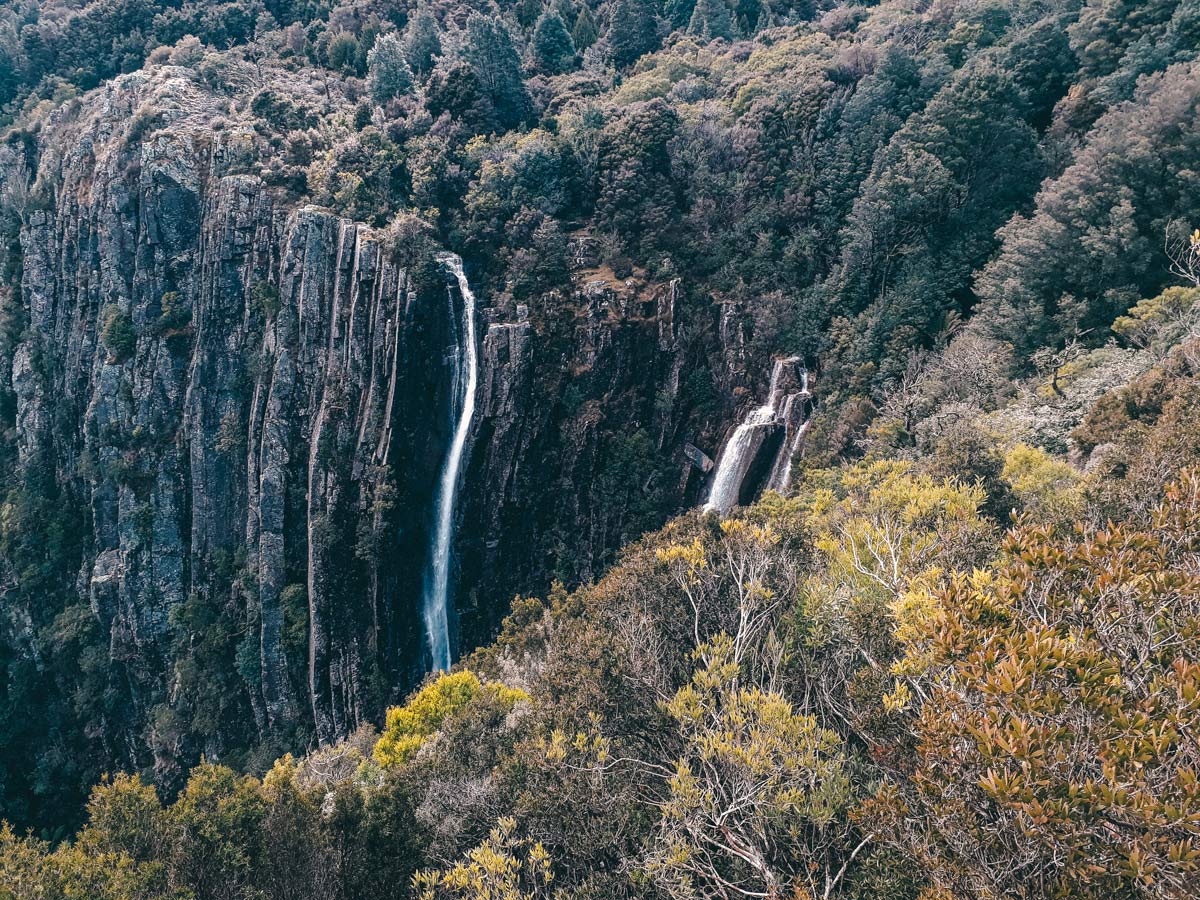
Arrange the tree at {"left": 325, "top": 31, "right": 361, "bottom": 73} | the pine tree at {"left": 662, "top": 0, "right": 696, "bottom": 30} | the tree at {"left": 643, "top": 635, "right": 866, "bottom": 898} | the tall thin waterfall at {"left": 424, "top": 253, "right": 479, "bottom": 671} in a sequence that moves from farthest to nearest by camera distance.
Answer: the pine tree at {"left": 662, "top": 0, "right": 696, "bottom": 30}, the tree at {"left": 325, "top": 31, "right": 361, "bottom": 73}, the tall thin waterfall at {"left": 424, "top": 253, "right": 479, "bottom": 671}, the tree at {"left": 643, "top": 635, "right": 866, "bottom": 898}

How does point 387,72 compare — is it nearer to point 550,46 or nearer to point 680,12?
point 550,46

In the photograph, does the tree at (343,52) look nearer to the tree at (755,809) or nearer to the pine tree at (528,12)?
the pine tree at (528,12)

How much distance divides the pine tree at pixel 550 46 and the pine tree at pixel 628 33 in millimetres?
4257

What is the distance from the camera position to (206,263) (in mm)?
36969

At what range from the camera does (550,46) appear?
174ft

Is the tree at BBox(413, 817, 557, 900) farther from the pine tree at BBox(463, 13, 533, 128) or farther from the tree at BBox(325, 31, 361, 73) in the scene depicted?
the tree at BBox(325, 31, 361, 73)

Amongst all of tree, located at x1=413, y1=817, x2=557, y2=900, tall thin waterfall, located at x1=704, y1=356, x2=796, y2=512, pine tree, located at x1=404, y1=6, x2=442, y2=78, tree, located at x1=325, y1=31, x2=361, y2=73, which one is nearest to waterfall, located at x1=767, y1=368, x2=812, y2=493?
tall thin waterfall, located at x1=704, y1=356, x2=796, y2=512

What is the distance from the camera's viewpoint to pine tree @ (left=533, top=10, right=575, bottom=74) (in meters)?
52.6

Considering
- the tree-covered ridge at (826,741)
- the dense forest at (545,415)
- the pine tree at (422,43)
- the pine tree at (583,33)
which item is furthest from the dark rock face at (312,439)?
the pine tree at (583,33)

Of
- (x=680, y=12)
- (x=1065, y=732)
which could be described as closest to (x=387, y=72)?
(x=680, y=12)

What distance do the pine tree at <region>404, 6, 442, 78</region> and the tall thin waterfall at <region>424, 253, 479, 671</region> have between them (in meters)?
22.8

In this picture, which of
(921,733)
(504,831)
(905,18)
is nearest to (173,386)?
(504,831)

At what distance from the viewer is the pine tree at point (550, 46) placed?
173ft

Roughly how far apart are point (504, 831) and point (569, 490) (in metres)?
24.7
